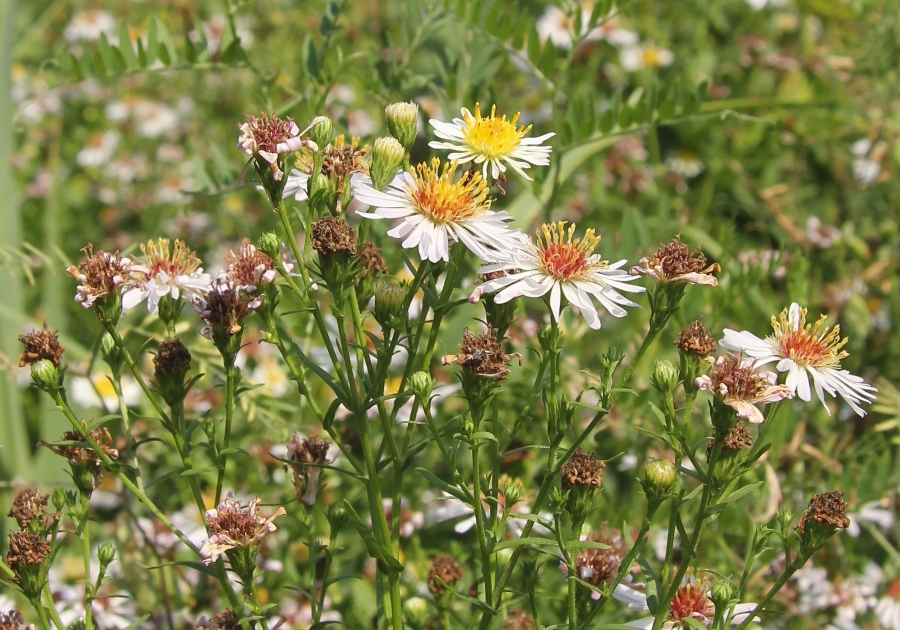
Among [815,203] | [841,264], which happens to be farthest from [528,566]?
[815,203]

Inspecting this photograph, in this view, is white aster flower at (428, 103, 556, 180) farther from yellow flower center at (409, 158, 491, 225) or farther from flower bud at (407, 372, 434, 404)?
flower bud at (407, 372, 434, 404)

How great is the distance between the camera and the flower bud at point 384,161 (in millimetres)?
1228

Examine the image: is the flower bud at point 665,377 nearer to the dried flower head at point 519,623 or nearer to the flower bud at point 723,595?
the flower bud at point 723,595

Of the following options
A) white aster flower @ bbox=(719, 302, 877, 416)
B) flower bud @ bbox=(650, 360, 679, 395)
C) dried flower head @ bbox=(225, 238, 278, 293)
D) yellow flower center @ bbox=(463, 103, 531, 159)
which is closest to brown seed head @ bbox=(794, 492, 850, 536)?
white aster flower @ bbox=(719, 302, 877, 416)

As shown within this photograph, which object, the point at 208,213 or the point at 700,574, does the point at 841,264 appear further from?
the point at 208,213

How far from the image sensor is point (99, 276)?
1.23m

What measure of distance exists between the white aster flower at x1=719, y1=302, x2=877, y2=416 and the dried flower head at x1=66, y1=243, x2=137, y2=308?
76cm

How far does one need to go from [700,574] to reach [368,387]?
524 millimetres

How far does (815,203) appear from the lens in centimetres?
346

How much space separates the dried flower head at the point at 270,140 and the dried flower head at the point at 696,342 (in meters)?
0.53

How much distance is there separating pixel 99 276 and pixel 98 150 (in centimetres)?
346

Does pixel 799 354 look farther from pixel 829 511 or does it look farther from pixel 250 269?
pixel 250 269

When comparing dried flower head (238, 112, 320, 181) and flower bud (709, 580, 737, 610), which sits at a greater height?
dried flower head (238, 112, 320, 181)

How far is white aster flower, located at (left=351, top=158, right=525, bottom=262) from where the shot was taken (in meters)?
1.18
